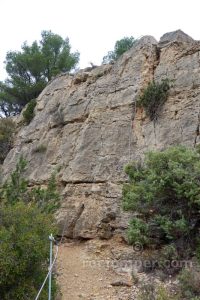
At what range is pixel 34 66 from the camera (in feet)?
72.0

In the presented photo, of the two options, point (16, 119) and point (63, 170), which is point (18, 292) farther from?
point (16, 119)

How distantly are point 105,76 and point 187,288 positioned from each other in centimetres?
947

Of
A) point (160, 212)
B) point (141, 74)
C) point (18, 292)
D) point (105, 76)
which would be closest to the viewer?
point (18, 292)

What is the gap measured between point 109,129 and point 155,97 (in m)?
1.78

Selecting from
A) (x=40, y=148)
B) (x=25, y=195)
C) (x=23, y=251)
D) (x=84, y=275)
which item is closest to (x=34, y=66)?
(x=40, y=148)

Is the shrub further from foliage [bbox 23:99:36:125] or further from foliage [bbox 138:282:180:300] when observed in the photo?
foliage [bbox 138:282:180:300]

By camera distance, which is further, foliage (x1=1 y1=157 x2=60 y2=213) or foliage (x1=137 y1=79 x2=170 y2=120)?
foliage (x1=137 y1=79 x2=170 y2=120)

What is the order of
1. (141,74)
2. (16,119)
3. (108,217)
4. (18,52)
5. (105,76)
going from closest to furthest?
(108,217)
(141,74)
(105,76)
(16,119)
(18,52)

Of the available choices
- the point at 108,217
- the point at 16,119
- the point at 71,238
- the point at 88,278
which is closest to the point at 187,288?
the point at 88,278

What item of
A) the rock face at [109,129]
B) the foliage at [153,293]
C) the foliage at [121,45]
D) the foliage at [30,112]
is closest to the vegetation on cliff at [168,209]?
the foliage at [153,293]

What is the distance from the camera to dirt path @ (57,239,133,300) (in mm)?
8055

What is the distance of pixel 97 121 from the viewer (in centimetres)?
1353

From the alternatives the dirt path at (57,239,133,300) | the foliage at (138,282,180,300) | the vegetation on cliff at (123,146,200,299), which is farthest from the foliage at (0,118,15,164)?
A: the foliage at (138,282,180,300)

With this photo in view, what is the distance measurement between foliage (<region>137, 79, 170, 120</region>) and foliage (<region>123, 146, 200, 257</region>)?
331 centimetres
